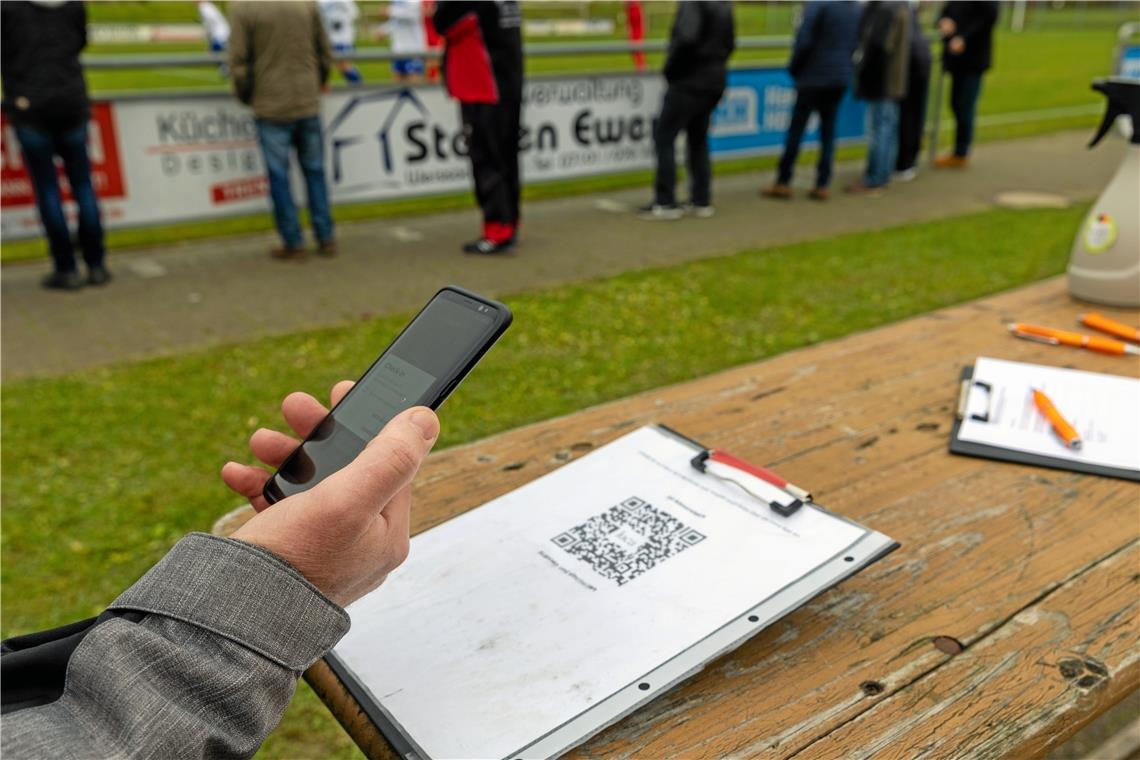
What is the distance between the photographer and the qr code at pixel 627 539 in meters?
1.33

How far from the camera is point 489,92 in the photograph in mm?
5996

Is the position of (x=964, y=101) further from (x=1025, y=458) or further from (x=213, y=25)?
(x=213, y=25)

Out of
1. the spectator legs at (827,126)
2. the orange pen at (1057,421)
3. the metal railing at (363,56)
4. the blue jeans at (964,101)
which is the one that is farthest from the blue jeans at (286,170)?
the blue jeans at (964,101)

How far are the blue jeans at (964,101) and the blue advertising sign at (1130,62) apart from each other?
1710mm

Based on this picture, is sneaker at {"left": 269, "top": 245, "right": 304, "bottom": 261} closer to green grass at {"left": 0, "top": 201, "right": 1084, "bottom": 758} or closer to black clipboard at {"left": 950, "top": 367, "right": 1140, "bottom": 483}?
green grass at {"left": 0, "top": 201, "right": 1084, "bottom": 758}

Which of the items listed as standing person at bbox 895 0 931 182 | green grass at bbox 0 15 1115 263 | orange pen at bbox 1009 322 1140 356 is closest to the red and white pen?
orange pen at bbox 1009 322 1140 356

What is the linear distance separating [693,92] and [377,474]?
23.0ft

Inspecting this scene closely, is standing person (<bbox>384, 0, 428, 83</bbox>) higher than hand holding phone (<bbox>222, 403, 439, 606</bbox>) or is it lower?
higher

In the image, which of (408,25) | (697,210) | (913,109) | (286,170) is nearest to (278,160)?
(286,170)

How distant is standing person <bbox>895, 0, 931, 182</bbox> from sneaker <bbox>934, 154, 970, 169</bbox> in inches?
19.9

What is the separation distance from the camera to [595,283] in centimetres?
592

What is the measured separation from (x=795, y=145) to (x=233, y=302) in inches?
203

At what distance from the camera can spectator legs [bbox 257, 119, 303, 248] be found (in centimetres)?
618

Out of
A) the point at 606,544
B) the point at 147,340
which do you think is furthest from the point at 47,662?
the point at 147,340
